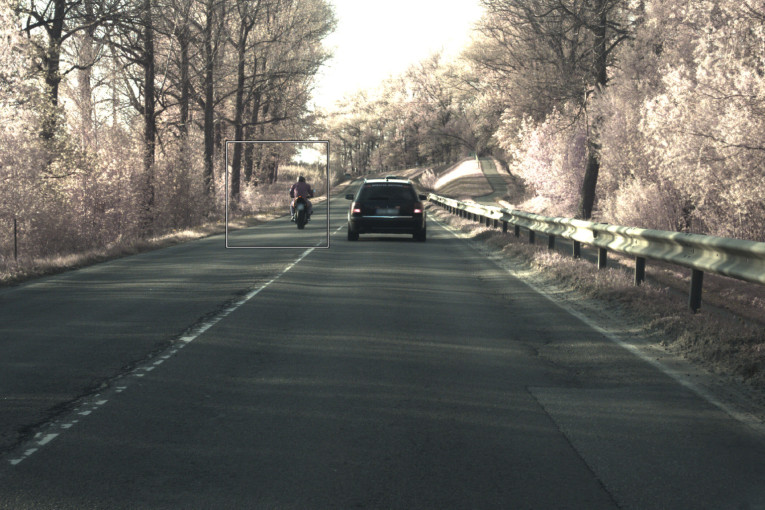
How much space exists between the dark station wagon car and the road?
→ 12326 mm

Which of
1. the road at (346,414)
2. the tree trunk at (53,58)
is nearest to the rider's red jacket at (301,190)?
the tree trunk at (53,58)

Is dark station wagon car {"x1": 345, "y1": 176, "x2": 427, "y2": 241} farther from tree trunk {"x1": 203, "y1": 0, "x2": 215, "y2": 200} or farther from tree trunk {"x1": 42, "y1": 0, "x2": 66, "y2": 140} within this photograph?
tree trunk {"x1": 203, "y1": 0, "x2": 215, "y2": 200}

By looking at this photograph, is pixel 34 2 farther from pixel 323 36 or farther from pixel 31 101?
pixel 323 36

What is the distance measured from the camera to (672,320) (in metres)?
9.45

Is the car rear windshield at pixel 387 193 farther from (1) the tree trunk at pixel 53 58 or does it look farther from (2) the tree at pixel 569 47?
(1) the tree trunk at pixel 53 58

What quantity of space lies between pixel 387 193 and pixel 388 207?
404mm

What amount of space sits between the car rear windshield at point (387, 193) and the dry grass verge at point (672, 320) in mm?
7679

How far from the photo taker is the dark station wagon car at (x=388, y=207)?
23.7 metres

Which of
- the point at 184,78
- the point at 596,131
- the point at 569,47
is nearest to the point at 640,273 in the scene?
the point at 596,131

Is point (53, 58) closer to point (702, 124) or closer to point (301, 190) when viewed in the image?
point (301, 190)

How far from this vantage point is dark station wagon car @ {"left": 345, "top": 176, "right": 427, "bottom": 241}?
23.7 metres

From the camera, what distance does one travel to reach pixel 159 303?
11.5 metres

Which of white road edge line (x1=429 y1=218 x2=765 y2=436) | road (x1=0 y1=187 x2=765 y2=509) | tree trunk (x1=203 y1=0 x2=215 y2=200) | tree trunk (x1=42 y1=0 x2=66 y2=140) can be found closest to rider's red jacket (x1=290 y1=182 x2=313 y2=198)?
tree trunk (x1=42 y1=0 x2=66 y2=140)

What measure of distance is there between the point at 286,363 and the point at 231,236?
20.3 metres
